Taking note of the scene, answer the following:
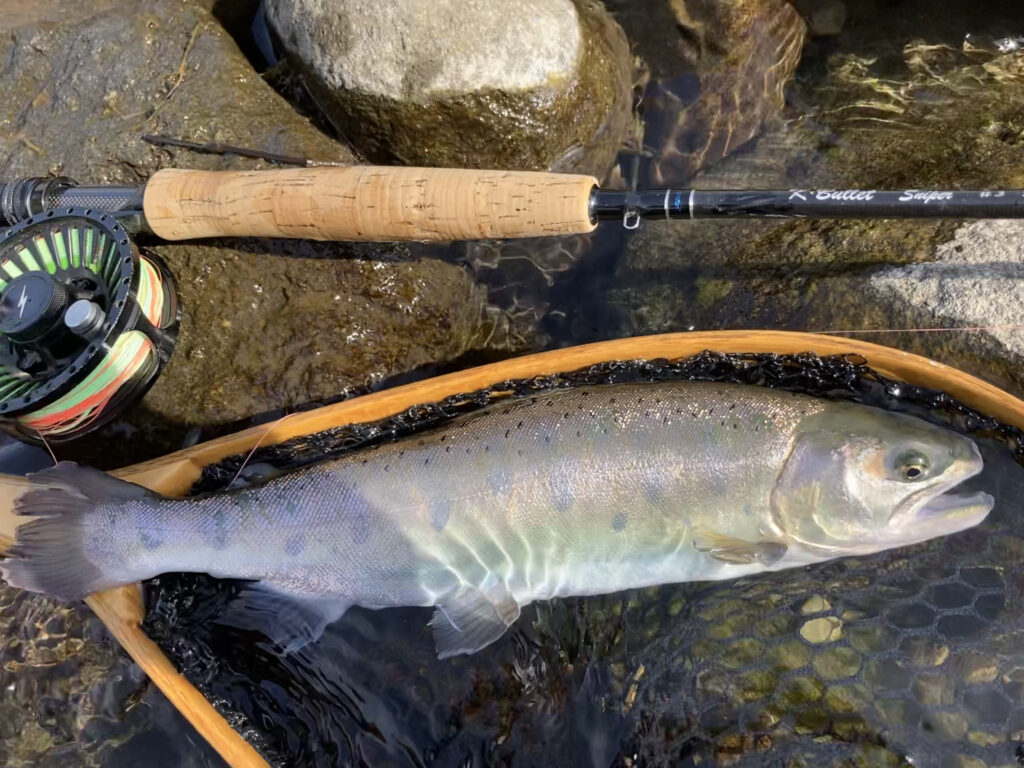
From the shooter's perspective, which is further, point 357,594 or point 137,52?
point 137,52

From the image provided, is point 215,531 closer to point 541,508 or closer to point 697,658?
point 541,508

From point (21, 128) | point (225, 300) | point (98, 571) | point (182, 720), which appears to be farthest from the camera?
point (21, 128)

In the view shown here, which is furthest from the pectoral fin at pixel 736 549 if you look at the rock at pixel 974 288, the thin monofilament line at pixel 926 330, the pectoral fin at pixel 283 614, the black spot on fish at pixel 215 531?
the black spot on fish at pixel 215 531

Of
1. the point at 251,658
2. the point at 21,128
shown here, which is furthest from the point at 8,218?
the point at 251,658

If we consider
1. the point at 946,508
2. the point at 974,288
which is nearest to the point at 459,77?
the point at 974,288

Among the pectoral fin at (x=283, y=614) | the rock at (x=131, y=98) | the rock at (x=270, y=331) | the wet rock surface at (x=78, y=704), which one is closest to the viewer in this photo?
the pectoral fin at (x=283, y=614)

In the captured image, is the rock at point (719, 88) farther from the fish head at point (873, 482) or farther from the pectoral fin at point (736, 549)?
the pectoral fin at point (736, 549)

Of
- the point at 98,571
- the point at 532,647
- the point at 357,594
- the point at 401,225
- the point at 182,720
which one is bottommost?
the point at 182,720

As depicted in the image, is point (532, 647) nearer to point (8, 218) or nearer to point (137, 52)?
point (8, 218)
